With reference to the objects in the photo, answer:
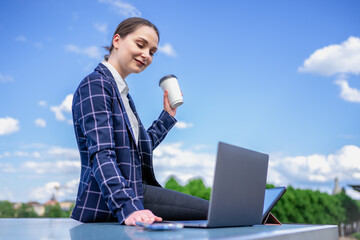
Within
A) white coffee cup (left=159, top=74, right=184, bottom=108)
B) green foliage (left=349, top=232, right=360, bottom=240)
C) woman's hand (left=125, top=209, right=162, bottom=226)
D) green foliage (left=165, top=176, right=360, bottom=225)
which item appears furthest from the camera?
green foliage (left=349, top=232, right=360, bottom=240)

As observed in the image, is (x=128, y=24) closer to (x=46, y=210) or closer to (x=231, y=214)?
(x=231, y=214)

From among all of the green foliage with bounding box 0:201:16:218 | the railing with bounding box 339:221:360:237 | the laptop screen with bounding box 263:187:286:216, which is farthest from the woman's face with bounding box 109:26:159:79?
the railing with bounding box 339:221:360:237

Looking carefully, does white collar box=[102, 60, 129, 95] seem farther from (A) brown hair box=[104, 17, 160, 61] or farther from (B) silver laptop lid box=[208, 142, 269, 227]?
(B) silver laptop lid box=[208, 142, 269, 227]

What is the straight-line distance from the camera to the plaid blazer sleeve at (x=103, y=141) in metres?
1.37

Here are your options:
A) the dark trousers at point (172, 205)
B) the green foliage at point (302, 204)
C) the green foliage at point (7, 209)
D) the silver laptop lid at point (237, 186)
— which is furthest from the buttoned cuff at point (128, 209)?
the green foliage at point (7, 209)

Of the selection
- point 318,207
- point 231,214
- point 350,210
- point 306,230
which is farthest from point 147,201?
point 350,210

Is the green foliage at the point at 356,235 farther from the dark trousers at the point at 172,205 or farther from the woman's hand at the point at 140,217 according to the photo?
the woman's hand at the point at 140,217

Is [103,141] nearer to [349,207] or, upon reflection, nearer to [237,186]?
[237,186]

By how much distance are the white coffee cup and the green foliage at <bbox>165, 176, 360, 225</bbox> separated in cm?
646

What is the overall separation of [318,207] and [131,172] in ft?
34.8

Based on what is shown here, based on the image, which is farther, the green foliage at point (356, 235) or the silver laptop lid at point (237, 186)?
the green foliage at point (356, 235)

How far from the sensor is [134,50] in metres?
1.83

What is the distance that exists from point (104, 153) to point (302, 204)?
9694 millimetres

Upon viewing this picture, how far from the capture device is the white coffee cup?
7.21 feet
